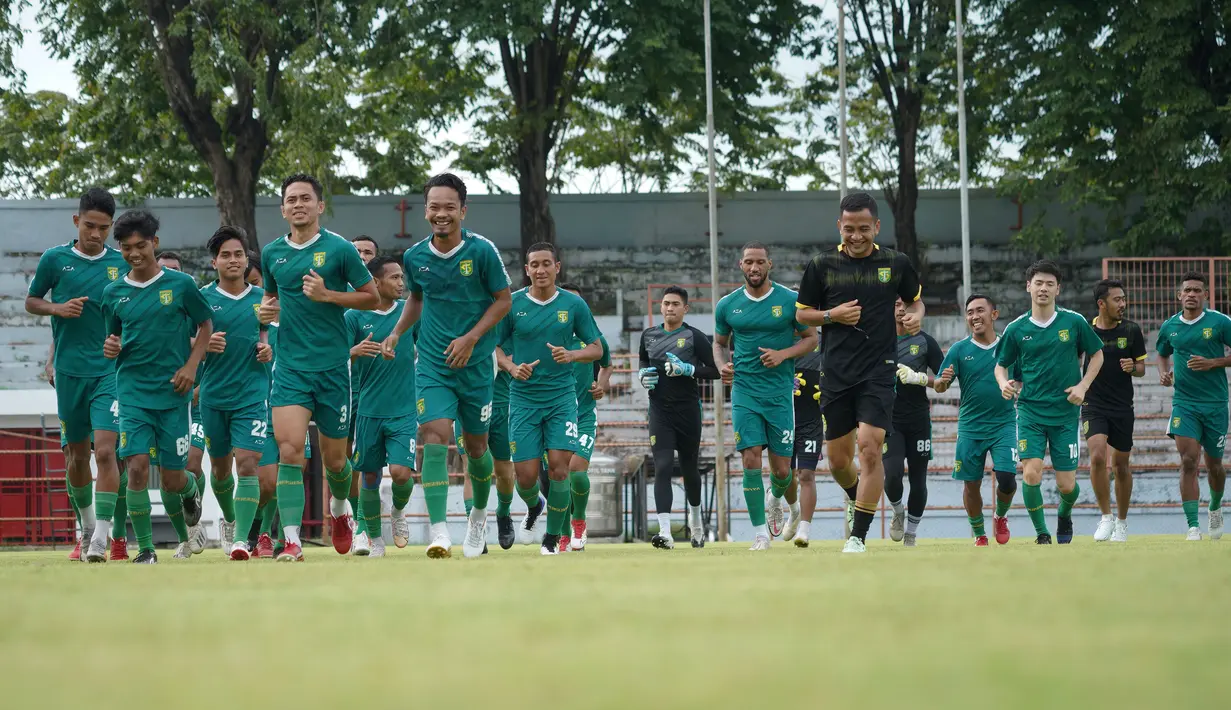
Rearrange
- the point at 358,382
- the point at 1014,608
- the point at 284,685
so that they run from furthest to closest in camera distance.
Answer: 1. the point at 358,382
2. the point at 1014,608
3. the point at 284,685

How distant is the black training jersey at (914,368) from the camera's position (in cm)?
1466

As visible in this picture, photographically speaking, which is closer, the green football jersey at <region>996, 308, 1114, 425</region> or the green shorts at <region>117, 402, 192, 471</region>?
the green shorts at <region>117, 402, 192, 471</region>

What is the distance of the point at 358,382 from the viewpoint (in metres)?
12.9

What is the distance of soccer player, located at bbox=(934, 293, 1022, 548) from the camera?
47.6ft

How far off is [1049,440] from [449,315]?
6352 millimetres

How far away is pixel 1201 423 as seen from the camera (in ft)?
51.7

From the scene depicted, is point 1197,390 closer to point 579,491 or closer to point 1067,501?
point 1067,501

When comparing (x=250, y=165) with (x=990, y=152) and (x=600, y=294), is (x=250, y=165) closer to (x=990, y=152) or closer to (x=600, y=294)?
(x=600, y=294)

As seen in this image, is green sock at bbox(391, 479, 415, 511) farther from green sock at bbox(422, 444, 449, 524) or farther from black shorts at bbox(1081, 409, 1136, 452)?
black shorts at bbox(1081, 409, 1136, 452)

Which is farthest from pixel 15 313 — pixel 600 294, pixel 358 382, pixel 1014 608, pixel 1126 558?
pixel 1014 608

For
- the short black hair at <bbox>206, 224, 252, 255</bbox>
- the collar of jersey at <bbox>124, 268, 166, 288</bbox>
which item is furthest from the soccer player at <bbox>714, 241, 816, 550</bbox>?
the collar of jersey at <bbox>124, 268, 166, 288</bbox>

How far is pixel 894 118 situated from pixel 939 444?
430 inches

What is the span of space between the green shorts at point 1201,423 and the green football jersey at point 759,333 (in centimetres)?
458

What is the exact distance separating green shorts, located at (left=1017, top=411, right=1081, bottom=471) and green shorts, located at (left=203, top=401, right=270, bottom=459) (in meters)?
6.87
